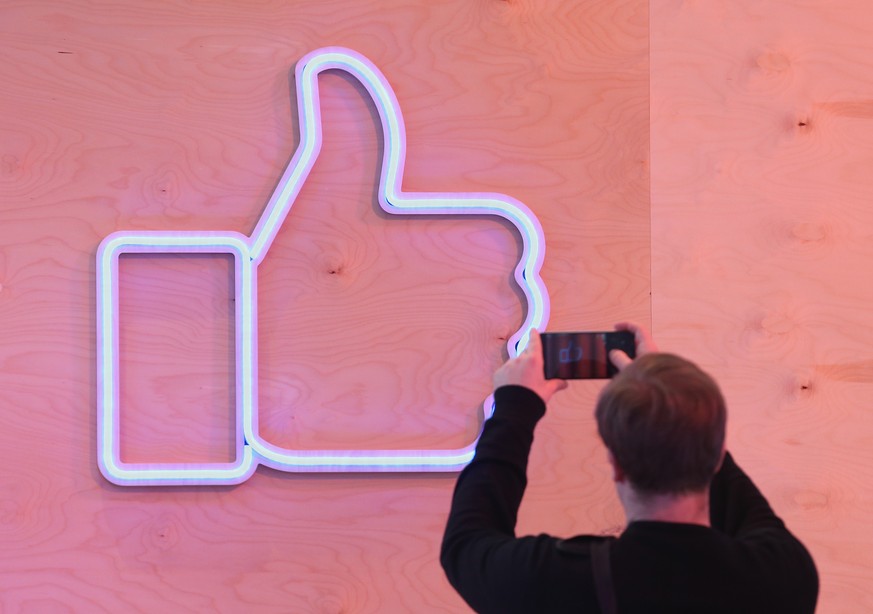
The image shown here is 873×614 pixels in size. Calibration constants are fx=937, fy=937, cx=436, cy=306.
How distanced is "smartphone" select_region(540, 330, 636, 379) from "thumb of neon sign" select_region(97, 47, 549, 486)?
2.44 feet

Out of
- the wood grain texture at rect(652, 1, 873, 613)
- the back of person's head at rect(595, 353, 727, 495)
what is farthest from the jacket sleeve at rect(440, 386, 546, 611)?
the wood grain texture at rect(652, 1, 873, 613)

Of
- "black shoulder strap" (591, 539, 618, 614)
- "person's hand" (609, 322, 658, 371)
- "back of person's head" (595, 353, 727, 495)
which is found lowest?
"black shoulder strap" (591, 539, 618, 614)

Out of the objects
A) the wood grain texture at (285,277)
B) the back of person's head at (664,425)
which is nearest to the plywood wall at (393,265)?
the wood grain texture at (285,277)

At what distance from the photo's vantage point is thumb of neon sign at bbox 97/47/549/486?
2.31 m

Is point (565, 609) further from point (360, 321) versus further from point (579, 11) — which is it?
point (579, 11)

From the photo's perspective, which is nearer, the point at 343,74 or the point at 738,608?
the point at 738,608

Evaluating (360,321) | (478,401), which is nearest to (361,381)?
(360,321)

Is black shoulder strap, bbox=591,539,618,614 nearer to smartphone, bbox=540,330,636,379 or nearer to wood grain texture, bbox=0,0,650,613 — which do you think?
smartphone, bbox=540,330,636,379

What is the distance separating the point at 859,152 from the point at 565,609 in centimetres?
173

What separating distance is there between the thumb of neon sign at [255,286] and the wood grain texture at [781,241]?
1.39ft

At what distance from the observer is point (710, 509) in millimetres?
1466

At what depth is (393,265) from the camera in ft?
7.84

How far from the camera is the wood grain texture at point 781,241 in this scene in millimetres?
2404

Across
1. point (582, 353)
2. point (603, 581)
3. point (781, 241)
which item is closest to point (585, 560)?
point (603, 581)
